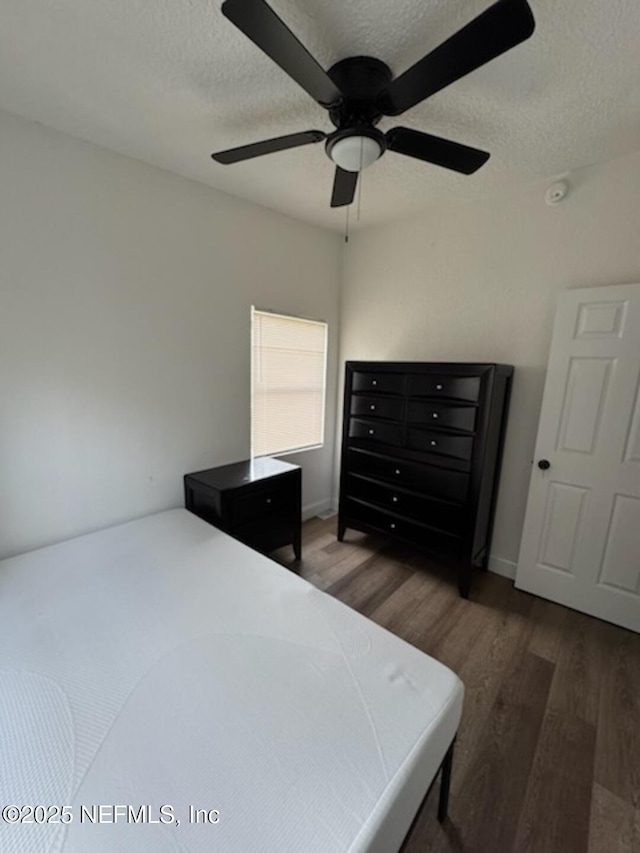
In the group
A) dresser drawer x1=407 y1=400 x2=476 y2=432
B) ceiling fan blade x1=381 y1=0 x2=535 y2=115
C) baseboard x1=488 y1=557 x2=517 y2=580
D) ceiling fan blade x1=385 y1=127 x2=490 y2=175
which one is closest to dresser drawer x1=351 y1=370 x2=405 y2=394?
dresser drawer x1=407 y1=400 x2=476 y2=432

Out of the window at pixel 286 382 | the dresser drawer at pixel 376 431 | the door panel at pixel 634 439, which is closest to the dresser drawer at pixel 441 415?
the dresser drawer at pixel 376 431

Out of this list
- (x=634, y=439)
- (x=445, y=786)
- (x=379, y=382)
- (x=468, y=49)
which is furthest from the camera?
(x=379, y=382)

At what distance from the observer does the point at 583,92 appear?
4.87 ft

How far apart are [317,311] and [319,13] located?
6.78 feet

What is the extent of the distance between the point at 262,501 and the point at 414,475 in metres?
1.09

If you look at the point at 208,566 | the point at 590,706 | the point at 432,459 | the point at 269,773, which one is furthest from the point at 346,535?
the point at 269,773

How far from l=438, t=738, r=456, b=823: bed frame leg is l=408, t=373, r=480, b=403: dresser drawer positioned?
1724 millimetres

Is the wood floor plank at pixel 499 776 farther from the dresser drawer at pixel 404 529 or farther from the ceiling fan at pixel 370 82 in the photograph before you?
the ceiling fan at pixel 370 82

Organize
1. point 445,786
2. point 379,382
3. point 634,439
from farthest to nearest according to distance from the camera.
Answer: point 379,382 → point 634,439 → point 445,786

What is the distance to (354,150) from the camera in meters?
1.35

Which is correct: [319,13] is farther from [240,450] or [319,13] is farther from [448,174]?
[240,450]

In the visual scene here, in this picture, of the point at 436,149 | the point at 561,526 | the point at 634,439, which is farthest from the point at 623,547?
the point at 436,149

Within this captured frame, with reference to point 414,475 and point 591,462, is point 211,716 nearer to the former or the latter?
point 414,475

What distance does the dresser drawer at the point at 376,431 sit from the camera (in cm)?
263
